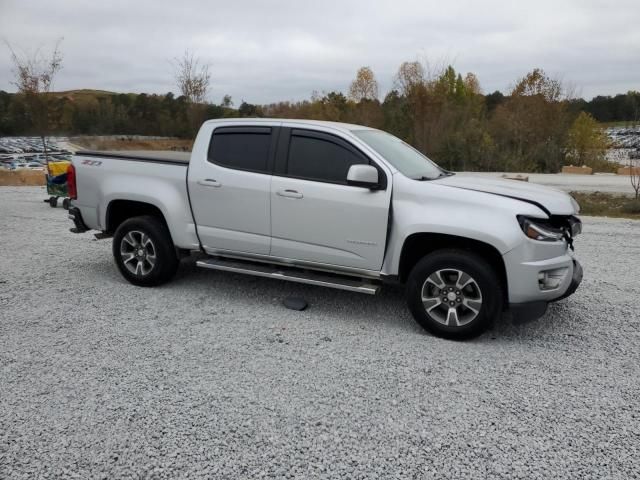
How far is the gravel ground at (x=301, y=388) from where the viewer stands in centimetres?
273

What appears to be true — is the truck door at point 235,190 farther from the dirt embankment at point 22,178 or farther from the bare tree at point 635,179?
the dirt embankment at point 22,178

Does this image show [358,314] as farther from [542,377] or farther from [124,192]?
[124,192]

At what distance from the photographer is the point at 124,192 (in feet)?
18.2

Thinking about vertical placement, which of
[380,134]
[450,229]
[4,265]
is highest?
[380,134]

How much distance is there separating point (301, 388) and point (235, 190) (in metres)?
2.31

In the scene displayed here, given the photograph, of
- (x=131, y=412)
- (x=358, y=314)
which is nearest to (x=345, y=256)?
(x=358, y=314)

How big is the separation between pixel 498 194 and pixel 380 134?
1637 millimetres

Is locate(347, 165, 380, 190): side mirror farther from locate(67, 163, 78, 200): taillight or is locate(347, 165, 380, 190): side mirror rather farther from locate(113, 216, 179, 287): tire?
locate(67, 163, 78, 200): taillight

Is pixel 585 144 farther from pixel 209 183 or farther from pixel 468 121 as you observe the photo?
pixel 209 183

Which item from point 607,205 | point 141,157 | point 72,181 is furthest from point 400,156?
point 607,205

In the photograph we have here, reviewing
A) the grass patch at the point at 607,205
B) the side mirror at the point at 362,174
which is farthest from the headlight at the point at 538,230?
the grass patch at the point at 607,205

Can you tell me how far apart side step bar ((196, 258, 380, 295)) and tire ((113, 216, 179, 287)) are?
528 mm

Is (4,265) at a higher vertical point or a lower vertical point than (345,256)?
lower

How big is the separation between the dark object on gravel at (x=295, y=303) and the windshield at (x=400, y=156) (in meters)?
1.69
